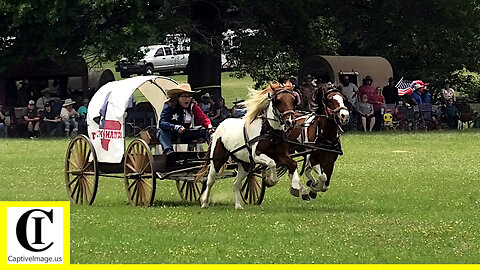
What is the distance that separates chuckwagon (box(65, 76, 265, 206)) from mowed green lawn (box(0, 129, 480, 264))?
1.05ft

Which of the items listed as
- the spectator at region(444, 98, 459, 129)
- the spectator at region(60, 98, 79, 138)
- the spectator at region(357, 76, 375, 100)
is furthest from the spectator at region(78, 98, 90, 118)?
the spectator at region(444, 98, 459, 129)

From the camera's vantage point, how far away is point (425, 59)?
47000 millimetres

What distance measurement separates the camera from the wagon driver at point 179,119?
1733 centimetres

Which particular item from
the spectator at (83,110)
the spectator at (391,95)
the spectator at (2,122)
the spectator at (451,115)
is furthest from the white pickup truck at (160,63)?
the spectator at (83,110)

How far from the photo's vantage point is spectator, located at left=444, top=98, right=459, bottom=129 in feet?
131

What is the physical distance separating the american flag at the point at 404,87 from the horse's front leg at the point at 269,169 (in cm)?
2790

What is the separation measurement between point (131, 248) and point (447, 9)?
99.7ft

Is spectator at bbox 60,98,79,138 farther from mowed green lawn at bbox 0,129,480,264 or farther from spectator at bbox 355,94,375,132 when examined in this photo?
mowed green lawn at bbox 0,129,480,264

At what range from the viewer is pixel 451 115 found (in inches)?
1571

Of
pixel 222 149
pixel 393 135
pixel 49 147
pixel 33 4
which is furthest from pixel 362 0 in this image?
pixel 222 149

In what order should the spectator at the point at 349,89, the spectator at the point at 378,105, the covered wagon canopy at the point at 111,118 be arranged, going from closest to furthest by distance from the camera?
the covered wagon canopy at the point at 111,118, the spectator at the point at 349,89, the spectator at the point at 378,105

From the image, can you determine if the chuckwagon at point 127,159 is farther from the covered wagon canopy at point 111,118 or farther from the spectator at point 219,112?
the spectator at point 219,112

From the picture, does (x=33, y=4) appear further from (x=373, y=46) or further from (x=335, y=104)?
(x=335, y=104)

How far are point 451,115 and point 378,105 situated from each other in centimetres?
380
